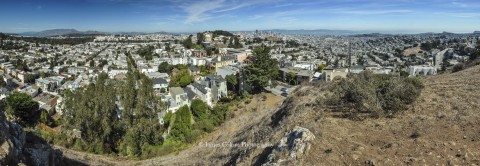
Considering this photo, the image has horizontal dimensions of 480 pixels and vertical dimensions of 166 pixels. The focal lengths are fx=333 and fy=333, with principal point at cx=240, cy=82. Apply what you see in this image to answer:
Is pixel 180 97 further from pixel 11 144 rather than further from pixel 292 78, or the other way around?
pixel 11 144

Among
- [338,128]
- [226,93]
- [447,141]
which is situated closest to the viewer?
[447,141]

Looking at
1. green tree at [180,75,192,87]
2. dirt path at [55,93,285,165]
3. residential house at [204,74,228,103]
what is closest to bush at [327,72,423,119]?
dirt path at [55,93,285,165]

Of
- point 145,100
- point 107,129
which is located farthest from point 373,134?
point 107,129

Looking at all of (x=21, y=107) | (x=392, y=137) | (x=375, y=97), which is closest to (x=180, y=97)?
(x=21, y=107)

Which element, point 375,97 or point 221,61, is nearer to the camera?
point 375,97

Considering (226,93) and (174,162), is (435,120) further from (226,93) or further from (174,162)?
(226,93)

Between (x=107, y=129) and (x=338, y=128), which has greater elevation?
(x=338, y=128)

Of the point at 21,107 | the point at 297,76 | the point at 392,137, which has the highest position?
the point at 392,137
